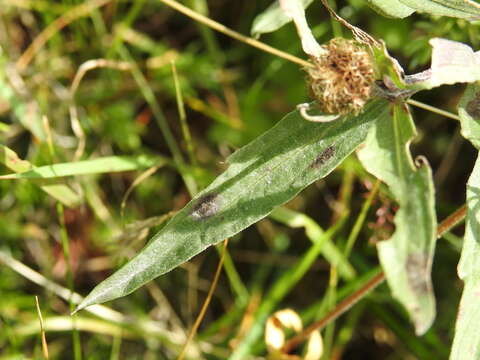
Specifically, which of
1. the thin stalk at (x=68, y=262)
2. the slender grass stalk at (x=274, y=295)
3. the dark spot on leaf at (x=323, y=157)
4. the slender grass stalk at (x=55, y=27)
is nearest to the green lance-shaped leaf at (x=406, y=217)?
the dark spot on leaf at (x=323, y=157)

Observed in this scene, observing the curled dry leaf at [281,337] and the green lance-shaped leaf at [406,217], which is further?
the curled dry leaf at [281,337]

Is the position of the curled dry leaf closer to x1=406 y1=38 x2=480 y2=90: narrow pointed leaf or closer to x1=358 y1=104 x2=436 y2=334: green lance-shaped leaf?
x1=358 y1=104 x2=436 y2=334: green lance-shaped leaf

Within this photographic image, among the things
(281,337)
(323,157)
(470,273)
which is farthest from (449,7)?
(281,337)

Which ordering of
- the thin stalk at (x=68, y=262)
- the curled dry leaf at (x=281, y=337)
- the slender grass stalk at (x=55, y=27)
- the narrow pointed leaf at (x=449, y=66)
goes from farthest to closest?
the slender grass stalk at (x=55, y=27) → the curled dry leaf at (x=281, y=337) → the thin stalk at (x=68, y=262) → the narrow pointed leaf at (x=449, y=66)

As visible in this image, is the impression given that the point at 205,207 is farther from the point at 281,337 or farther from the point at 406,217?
the point at 281,337

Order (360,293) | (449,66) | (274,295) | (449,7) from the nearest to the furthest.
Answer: (449,66) < (449,7) < (360,293) < (274,295)

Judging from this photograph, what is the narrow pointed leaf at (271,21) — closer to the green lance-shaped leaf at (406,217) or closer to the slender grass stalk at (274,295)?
the green lance-shaped leaf at (406,217)

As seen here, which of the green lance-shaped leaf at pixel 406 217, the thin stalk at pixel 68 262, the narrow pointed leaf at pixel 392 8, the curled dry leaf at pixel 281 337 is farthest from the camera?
the curled dry leaf at pixel 281 337
